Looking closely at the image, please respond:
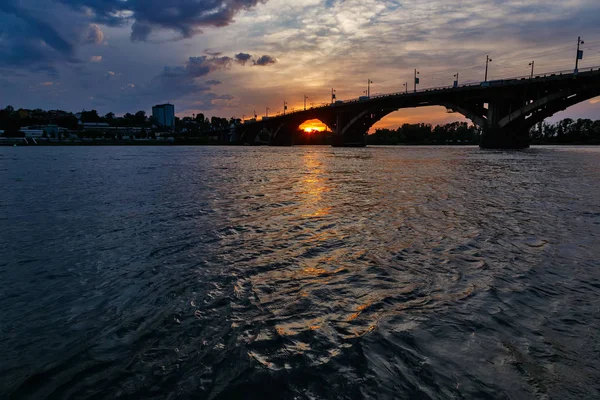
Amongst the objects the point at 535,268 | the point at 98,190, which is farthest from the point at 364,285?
the point at 98,190

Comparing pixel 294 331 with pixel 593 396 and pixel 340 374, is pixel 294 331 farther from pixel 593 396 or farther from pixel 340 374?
pixel 593 396

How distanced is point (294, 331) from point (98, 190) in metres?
17.6

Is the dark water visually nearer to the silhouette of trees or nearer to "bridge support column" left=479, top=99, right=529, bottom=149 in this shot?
"bridge support column" left=479, top=99, right=529, bottom=149

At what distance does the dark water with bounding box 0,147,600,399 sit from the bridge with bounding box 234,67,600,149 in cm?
6972

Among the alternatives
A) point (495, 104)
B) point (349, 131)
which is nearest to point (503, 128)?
point (495, 104)

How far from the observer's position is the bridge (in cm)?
6412

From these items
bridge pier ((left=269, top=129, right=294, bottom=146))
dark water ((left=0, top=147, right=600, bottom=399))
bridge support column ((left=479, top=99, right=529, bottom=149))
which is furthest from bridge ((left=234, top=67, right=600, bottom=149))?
dark water ((left=0, top=147, right=600, bottom=399))

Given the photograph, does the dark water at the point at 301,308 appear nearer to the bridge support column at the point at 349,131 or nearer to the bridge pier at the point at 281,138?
the bridge support column at the point at 349,131

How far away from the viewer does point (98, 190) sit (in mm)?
18234

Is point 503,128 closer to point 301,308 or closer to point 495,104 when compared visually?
point 495,104

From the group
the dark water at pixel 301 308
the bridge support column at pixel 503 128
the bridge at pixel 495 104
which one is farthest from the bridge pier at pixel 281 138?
the dark water at pixel 301 308

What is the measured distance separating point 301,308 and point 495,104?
279 feet

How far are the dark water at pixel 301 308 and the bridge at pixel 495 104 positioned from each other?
69.7 meters

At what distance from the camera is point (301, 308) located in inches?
193
